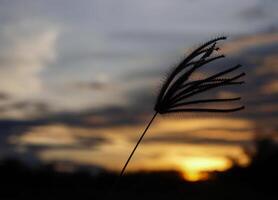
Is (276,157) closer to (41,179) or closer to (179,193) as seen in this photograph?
(179,193)

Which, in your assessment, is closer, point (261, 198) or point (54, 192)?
point (54, 192)

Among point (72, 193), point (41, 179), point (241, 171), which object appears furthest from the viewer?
point (241, 171)

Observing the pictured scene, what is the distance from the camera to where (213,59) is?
15.1ft

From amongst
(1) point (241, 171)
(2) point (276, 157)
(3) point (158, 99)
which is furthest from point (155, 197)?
(3) point (158, 99)

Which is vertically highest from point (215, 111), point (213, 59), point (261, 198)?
point (261, 198)

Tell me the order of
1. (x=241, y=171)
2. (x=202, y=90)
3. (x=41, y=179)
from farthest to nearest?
(x=241, y=171), (x=41, y=179), (x=202, y=90)

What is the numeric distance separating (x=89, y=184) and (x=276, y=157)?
6.21 m

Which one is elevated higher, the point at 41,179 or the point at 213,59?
the point at 41,179

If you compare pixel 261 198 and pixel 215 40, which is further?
pixel 261 198

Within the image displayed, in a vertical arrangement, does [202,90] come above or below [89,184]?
below

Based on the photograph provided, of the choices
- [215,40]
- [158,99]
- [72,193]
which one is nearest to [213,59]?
[215,40]

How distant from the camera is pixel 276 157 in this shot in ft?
60.7

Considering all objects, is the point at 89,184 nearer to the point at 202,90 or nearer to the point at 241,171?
the point at 241,171

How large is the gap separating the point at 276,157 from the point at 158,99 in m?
14.4
